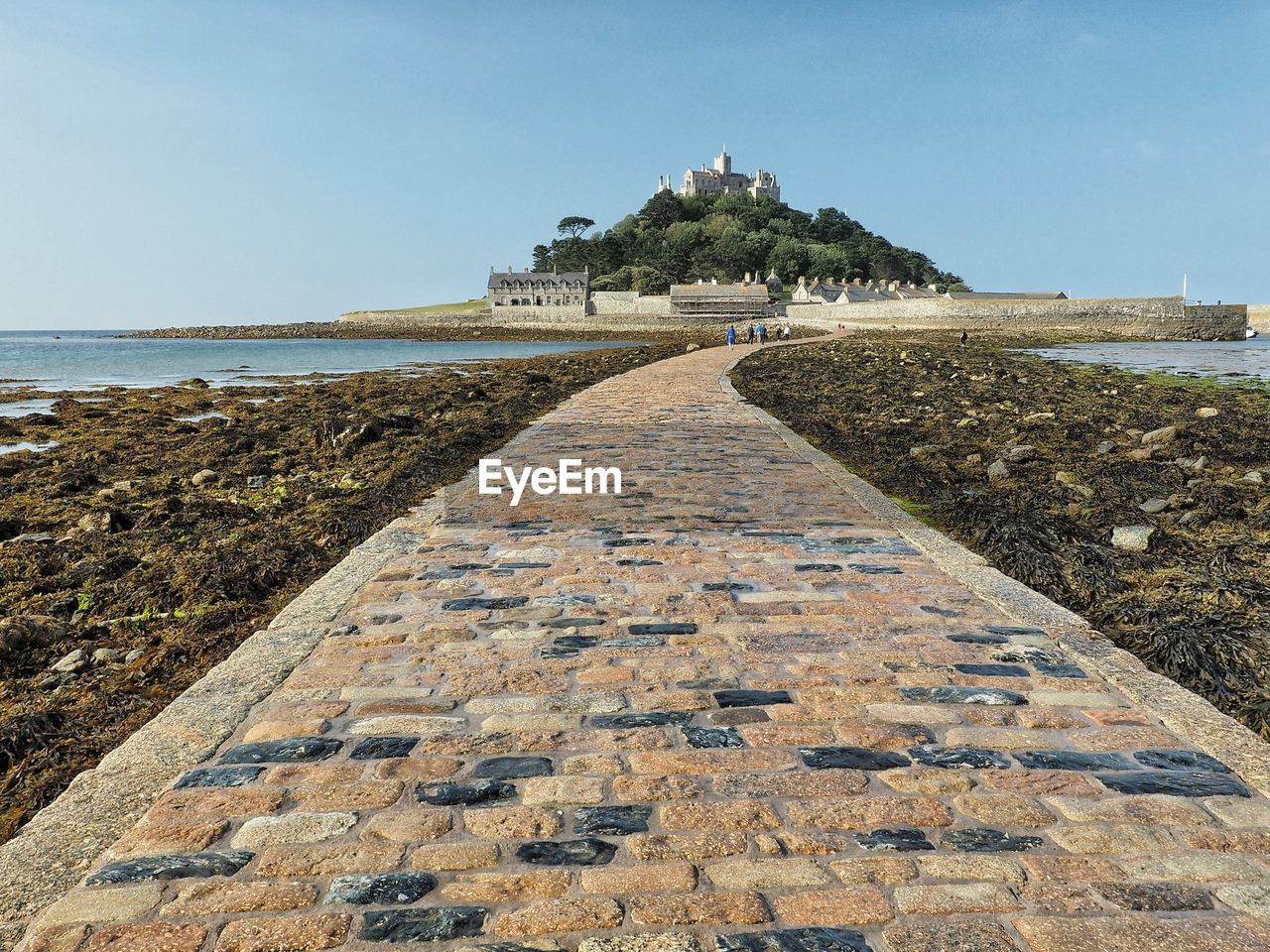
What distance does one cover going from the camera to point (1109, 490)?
802 centimetres

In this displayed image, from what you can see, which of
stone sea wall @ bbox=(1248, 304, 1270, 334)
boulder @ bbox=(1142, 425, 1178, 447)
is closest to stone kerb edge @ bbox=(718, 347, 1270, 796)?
boulder @ bbox=(1142, 425, 1178, 447)

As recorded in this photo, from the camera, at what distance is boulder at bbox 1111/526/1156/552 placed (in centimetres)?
602

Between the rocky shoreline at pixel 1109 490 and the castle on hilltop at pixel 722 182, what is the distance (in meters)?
134

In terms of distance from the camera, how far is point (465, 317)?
358ft

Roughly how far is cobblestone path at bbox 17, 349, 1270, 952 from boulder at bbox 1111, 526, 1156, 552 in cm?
189

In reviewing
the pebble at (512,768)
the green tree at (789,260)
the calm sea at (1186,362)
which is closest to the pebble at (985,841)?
the pebble at (512,768)

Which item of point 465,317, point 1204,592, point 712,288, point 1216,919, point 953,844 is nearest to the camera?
point 1216,919

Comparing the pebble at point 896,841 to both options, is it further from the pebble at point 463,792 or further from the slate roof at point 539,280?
the slate roof at point 539,280

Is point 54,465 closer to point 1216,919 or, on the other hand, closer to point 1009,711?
point 1009,711

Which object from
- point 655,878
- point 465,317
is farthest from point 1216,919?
point 465,317

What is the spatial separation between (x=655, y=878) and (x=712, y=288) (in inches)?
3625

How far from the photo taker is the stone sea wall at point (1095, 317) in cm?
5406

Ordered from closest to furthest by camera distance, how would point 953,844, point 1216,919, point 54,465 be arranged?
point 1216,919 < point 953,844 < point 54,465

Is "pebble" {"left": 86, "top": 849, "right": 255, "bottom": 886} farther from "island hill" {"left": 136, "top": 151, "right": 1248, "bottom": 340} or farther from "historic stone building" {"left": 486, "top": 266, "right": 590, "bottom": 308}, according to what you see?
"historic stone building" {"left": 486, "top": 266, "right": 590, "bottom": 308}
